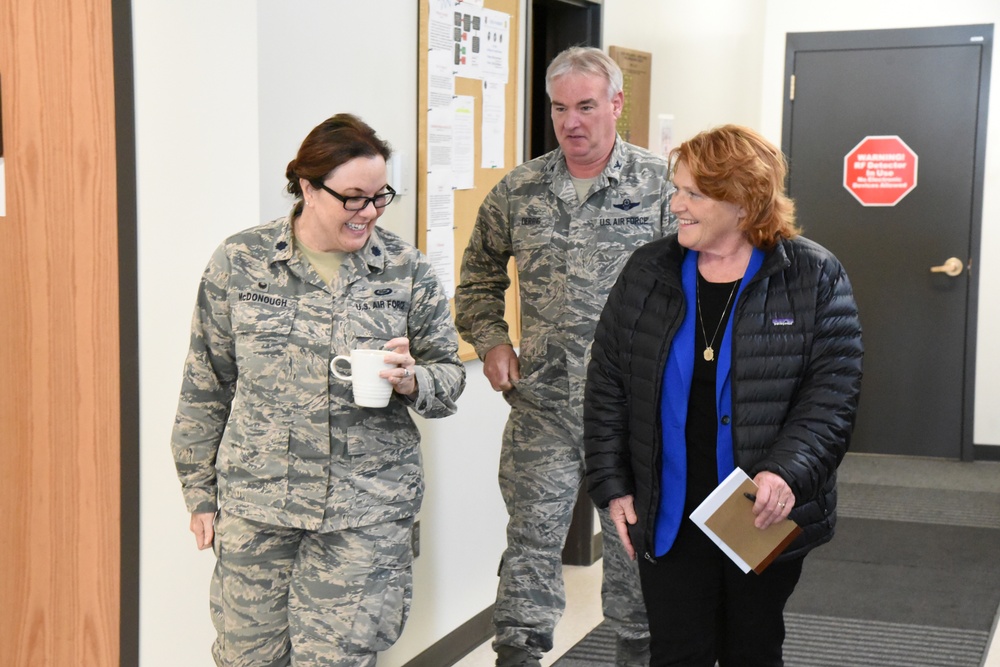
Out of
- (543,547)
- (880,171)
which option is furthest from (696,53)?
(543,547)

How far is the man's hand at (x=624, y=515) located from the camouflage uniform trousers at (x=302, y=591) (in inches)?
18.2

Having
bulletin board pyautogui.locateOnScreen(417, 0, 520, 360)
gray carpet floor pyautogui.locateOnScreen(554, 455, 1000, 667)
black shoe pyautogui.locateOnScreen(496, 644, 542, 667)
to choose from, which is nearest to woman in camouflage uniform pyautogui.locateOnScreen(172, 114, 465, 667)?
black shoe pyautogui.locateOnScreen(496, 644, 542, 667)

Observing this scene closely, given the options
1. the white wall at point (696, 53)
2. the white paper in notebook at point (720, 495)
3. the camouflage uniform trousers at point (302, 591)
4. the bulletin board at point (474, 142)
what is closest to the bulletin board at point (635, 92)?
the white wall at point (696, 53)

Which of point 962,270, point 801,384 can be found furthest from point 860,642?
point 962,270

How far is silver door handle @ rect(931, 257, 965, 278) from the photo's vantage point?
19.6ft

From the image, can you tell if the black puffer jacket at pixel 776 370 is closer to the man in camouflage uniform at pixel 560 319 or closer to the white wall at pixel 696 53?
the man in camouflage uniform at pixel 560 319

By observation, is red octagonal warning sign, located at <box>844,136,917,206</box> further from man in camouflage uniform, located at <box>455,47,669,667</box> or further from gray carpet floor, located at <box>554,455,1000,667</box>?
man in camouflage uniform, located at <box>455,47,669,667</box>

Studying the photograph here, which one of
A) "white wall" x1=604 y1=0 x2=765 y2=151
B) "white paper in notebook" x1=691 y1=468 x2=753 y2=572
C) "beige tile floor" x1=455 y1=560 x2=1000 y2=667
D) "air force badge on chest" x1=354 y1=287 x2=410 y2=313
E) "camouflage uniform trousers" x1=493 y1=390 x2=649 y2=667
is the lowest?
"beige tile floor" x1=455 y1=560 x2=1000 y2=667

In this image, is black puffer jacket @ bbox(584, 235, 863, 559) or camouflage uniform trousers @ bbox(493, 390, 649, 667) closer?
black puffer jacket @ bbox(584, 235, 863, 559)

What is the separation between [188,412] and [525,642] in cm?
114

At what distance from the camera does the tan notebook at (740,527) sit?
2.06m

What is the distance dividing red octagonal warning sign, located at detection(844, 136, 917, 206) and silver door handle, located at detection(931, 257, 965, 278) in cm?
42

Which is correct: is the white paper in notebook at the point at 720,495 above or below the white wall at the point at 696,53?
below

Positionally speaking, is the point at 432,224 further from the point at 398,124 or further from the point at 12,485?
the point at 12,485
